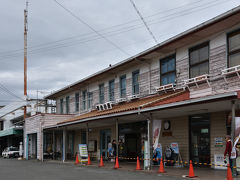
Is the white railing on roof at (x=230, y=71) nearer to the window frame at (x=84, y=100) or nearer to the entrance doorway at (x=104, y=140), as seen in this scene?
the entrance doorway at (x=104, y=140)

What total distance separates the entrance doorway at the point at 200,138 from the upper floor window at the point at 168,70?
9.28 ft

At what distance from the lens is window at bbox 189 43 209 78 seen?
1641 centimetres

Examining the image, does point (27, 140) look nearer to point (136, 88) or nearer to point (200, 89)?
point (136, 88)

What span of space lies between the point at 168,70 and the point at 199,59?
2.62m

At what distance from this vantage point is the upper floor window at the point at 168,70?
18.6 m

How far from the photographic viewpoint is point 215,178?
12000mm

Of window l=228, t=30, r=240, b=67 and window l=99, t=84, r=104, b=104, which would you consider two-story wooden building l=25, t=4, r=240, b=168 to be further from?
window l=99, t=84, r=104, b=104

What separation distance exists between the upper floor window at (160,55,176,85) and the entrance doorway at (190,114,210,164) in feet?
9.28

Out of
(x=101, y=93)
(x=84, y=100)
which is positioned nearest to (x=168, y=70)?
(x=101, y=93)

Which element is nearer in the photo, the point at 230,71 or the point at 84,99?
the point at 230,71

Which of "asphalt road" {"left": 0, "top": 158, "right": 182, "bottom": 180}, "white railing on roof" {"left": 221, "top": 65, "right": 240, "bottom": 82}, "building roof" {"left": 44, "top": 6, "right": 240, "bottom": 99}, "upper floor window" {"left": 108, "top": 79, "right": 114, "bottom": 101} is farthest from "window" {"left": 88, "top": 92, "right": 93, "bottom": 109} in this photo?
"white railing on roof" {"left": 221, "top": 65, "right": 240, "bottom": 82}

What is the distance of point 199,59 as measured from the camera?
1680 centimetres

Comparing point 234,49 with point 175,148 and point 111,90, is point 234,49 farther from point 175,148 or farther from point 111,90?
point 111,90

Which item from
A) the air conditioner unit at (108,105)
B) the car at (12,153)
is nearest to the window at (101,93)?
the air conditioner unit at (108,105)
